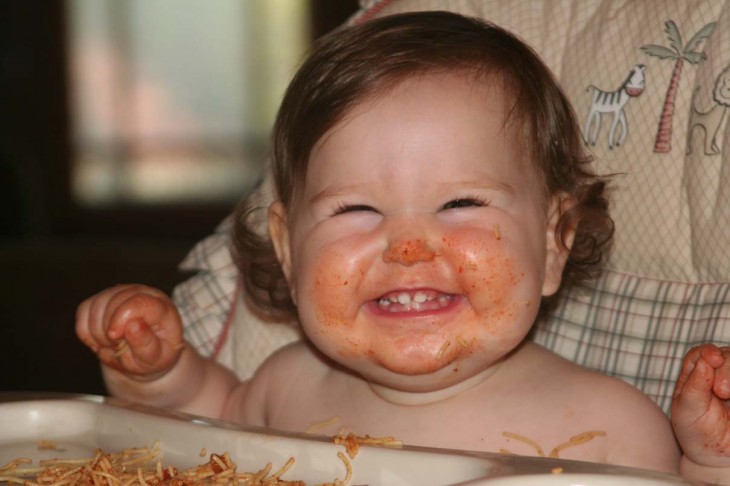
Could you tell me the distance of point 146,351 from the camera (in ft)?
3.78

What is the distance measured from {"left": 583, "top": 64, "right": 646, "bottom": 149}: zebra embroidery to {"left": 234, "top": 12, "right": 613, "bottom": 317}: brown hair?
2 cm

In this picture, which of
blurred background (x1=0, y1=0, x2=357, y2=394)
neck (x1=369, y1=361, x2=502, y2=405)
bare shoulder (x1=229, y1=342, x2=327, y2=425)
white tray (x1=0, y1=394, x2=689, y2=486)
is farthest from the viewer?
blurred background (x1=0, y1=0, x2=357, y2=394)

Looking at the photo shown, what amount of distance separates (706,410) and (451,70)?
1.34 ft

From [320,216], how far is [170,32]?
469 centimetres

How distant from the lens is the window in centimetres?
554

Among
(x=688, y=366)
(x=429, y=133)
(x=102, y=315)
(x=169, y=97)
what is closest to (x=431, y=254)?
(x=429, y=133)

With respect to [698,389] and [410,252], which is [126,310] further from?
[698,389]

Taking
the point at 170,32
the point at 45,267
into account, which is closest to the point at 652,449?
the point at 45,267

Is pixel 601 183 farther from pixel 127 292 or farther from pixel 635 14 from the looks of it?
pixel 127 292

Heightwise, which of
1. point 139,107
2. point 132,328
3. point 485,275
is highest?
point 485,275

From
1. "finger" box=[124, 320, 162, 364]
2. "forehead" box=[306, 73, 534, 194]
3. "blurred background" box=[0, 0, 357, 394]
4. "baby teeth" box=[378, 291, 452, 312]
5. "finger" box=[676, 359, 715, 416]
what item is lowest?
"blurred background" box=[0, 0, 357, 394]

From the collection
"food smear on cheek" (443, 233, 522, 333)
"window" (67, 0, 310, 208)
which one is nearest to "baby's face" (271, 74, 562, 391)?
"food smear on cheek" (443, 233, 522, 333)

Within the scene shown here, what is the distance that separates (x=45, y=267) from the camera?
12.1 ft

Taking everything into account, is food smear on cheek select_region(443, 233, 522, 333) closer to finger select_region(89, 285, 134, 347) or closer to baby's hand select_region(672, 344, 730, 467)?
baby's hand select_region(672, 344, 730, 467)
